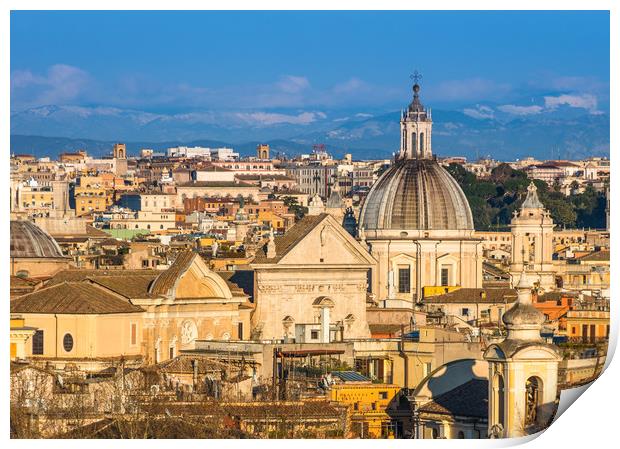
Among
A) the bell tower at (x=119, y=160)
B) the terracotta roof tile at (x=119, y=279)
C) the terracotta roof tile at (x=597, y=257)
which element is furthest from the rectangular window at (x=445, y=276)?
the bell tower at (x=119, y=160)

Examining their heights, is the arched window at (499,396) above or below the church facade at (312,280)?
below

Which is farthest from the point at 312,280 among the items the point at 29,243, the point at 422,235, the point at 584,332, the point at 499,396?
the point at 499,396

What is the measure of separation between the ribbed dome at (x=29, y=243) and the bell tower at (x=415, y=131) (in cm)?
1832

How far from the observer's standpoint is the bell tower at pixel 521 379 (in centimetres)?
3350

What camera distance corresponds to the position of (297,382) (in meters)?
41.1

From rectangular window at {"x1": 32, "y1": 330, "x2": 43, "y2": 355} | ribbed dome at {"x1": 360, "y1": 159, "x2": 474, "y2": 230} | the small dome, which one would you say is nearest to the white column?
rectangular window at {"x1": 32, "y1": 330, "x2": 43, "y2": 355}

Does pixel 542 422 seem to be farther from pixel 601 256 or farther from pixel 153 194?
pixel 153 194

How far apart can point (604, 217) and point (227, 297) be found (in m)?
85.4

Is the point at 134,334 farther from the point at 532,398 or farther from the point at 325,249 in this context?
the point at 532,398

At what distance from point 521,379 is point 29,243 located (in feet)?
76.7

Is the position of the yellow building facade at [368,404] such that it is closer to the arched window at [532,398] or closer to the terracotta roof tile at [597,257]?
the arched window at [532,398]

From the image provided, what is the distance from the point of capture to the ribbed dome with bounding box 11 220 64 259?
55.2 m

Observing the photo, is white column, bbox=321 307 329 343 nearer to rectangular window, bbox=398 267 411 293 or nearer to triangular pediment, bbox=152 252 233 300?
triangular pediment, bbox=152 252 233 300

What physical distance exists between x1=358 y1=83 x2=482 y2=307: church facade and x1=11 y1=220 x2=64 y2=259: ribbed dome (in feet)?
47.3
